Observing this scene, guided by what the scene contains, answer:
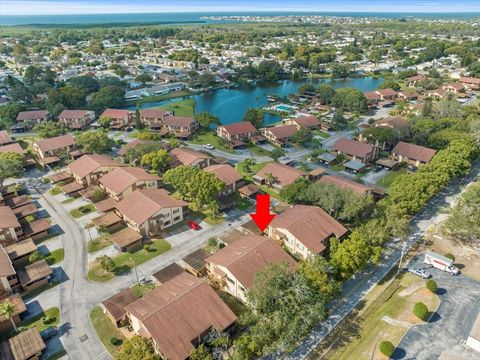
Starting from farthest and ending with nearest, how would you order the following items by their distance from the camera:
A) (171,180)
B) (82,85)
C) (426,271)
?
1. (82,85)
2. (171,180)
3. (426,271)

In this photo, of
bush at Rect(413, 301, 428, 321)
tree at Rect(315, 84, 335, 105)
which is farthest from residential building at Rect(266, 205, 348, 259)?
tree at Rect(315, 84, 335, 105)

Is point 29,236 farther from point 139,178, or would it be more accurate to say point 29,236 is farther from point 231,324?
point 231,324

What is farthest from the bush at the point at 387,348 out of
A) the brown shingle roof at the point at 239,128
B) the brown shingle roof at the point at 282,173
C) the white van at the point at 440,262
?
the brown shingle roof at the point at 239,128

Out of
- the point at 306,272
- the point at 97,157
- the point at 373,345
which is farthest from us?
the point at 97,157

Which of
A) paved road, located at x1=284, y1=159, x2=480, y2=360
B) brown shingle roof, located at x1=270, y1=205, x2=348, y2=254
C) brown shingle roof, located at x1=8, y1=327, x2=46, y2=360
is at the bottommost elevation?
paved road, located at x1=284, y1=159, x2=480, y2=360

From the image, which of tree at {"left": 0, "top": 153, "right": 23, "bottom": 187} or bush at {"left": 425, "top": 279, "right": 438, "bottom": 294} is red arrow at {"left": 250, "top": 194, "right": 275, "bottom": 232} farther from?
tree at {"left": 0, "top": 153, "right": 23, "bottom": 187}

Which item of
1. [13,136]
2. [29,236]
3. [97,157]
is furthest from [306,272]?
[13,136]
